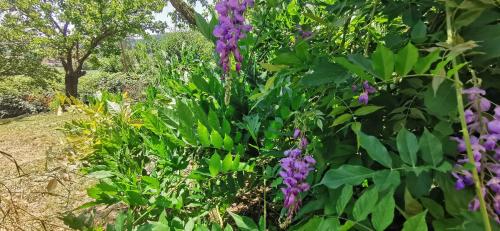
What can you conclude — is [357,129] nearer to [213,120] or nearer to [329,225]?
[329,225]

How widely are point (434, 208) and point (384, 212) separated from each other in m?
0.11

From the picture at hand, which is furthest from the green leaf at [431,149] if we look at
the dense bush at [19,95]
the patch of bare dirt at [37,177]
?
the dense bush at [19,95]

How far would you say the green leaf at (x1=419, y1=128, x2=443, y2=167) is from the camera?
0.57 meters

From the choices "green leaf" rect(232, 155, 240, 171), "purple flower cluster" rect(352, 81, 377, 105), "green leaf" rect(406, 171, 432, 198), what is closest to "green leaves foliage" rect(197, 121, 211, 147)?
"green leaf" rect(232, 155, 240, 171)

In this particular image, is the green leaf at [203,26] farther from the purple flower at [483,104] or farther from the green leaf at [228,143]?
the purple flower at [483,104]

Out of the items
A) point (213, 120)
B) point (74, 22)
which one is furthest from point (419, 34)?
point (74, 22)

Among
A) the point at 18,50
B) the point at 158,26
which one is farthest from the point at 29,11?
the point at 158,26

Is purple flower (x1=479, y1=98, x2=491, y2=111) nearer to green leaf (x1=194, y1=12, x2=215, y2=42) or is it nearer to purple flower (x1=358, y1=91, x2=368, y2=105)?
purple flower (x1=358, y1=91, x2=368, y2=105)

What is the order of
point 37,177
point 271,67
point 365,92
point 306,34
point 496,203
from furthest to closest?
point 37,177
point 306,34
point 271,67
point 365,92
point 496,203

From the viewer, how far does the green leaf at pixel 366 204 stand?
61 centimetres

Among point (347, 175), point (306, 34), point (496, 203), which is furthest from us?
point (306, 34)

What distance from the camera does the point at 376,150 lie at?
2.00 ft

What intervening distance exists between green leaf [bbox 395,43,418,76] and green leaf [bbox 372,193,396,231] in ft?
0.62

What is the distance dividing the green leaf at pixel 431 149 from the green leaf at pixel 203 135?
0.64 metres
